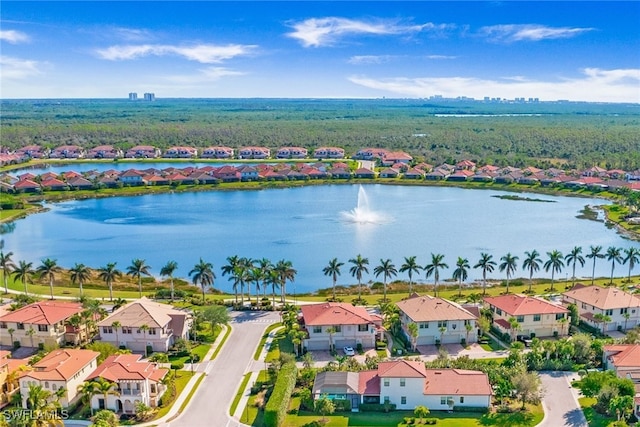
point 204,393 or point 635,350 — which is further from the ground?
point 635,350

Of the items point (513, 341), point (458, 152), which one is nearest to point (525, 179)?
point (458, 152)

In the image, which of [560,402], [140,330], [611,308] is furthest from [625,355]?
[140,330]

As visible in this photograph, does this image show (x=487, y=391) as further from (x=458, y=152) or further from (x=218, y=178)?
(x=458, y=152)

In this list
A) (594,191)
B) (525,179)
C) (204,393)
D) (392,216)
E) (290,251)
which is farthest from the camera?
(525,179)

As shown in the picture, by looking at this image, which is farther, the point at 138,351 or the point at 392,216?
the point at 392,216

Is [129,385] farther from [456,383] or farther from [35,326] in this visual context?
[456,383]

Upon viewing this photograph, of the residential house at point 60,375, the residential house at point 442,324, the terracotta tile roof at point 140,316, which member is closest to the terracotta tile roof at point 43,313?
the terracotta tile roof at point 140,316

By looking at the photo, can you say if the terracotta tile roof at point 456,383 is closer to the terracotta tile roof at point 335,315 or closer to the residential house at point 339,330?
the residential house at point 339,330

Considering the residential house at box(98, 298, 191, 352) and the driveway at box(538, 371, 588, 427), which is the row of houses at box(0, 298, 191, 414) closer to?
the residential house at box(98, 298, 191, 352)
